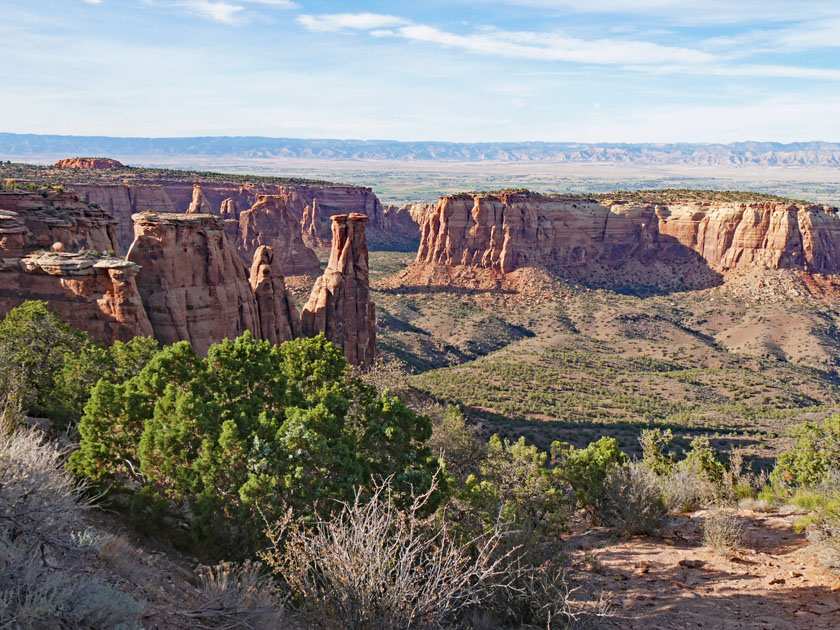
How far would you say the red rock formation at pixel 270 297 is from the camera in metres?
36.9

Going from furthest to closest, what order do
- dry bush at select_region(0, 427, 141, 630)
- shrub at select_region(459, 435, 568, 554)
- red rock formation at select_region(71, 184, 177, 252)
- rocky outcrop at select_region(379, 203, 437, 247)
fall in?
rocky outcrop at select_region(379, 203, 437, 247) < red rock formation at select_region(71, 184, 177, 252) < shrub at select_region(459, 435, 568, 554) < dry bush at select_region(0, 427, 141, 630)

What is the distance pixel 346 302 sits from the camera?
4366 cm

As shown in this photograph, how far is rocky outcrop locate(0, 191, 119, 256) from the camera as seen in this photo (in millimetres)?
28641

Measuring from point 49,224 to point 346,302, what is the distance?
61.5ft

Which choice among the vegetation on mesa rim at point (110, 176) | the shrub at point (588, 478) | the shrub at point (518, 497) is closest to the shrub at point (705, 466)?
the shrub at point (588, 478)

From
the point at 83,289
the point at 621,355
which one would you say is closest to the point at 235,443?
the point at 83,289

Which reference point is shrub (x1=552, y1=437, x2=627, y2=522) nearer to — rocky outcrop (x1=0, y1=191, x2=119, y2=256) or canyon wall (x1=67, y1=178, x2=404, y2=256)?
rocky outcrop (x1=0, y1=191, x2=119, y2=256)

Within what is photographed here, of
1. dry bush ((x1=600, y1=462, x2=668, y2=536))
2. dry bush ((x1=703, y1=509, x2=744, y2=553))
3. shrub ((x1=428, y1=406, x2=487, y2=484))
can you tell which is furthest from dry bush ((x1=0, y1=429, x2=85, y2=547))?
dry bush ((x1=600, y1=462, x2=668, y2=536))

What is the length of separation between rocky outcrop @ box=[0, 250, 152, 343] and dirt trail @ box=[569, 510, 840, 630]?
1958 centimetres

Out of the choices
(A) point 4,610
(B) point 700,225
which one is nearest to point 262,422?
(A) point 4,610

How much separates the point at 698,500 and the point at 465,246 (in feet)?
239

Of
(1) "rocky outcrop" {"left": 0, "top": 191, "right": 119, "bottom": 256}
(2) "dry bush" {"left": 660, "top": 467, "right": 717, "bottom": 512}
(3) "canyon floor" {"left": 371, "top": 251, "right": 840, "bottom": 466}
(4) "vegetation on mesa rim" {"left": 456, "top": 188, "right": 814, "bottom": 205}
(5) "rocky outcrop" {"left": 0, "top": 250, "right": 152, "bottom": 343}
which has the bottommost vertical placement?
(3) "canyon floor" {"left": 371, "top": 251, "right": 840, "bottom": 466}

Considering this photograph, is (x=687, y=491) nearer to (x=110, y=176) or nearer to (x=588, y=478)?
(x=588, y=478)

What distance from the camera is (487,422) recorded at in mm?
41469
